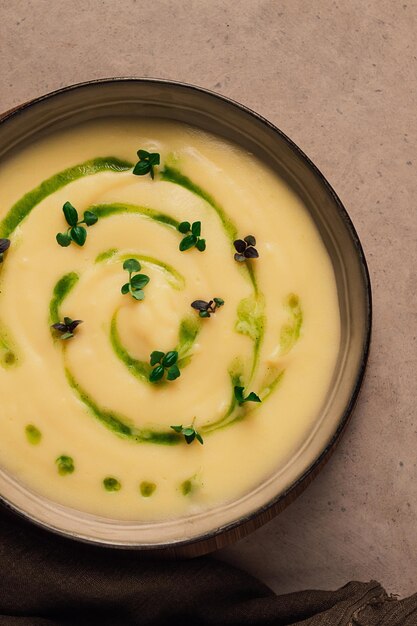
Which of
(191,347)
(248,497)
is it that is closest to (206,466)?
(248,497)

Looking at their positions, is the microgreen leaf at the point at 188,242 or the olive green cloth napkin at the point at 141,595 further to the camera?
the olive green cloth napkin at the point at 141,595

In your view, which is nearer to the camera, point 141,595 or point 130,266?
point 130,266

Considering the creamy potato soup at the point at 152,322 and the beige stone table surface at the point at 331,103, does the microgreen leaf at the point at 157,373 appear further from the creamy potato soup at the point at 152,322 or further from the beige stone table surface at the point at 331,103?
the beige stone table surface at the point at 331,103

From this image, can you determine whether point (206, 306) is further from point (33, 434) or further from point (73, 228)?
point (33, 434)

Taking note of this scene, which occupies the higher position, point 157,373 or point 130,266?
point 130,266

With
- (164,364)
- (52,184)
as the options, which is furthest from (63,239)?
(164,364)

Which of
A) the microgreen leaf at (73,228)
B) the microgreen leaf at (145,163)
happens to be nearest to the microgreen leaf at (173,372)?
the microgreen leaf at (73,228)

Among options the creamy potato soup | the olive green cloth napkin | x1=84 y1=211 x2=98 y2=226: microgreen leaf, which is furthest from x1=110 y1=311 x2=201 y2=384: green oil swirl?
the olive green cloth napkin
